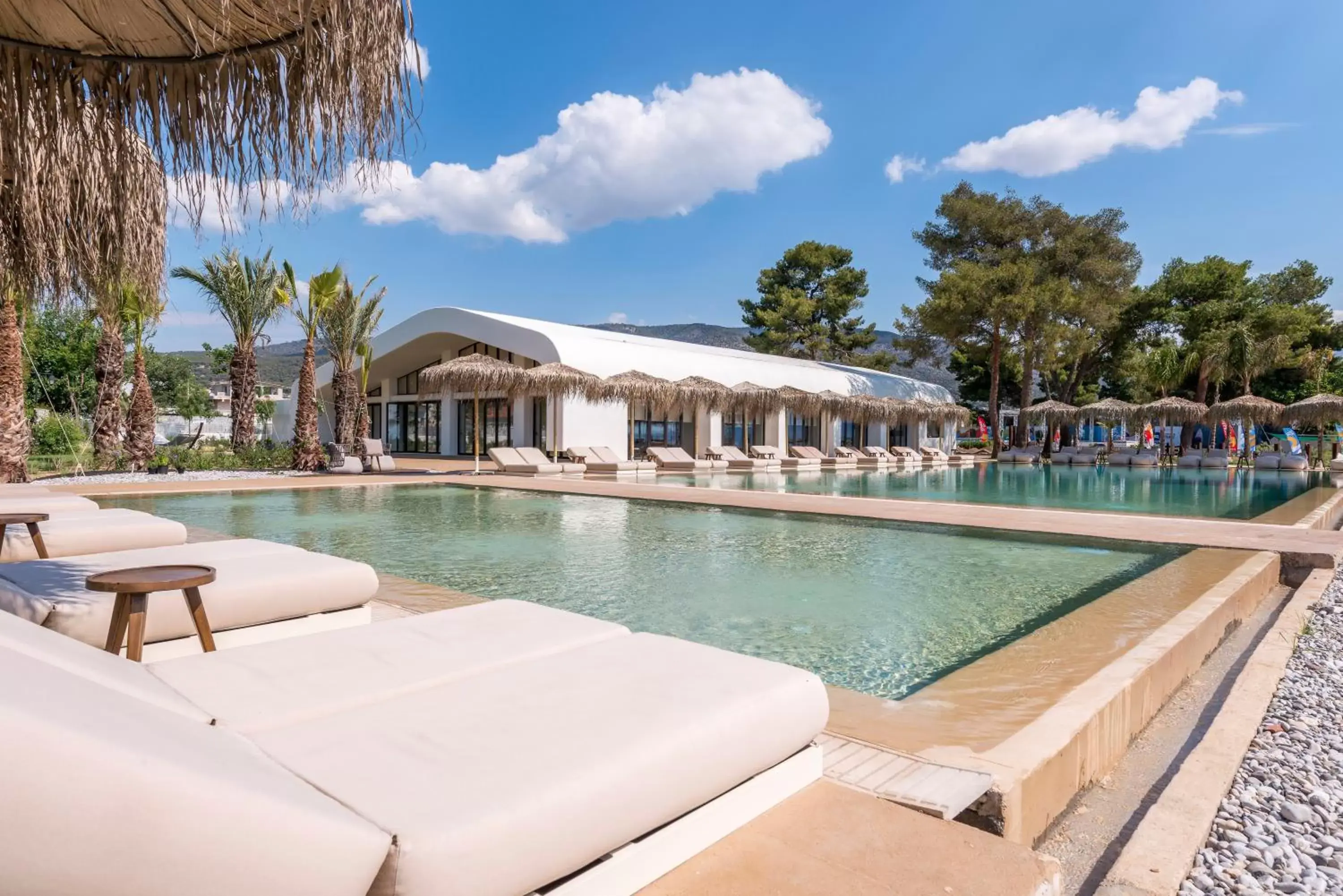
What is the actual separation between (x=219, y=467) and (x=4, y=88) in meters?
14.8

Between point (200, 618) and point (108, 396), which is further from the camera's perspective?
point (108, 396)

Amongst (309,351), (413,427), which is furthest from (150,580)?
(413,427)

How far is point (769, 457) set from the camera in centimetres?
2275

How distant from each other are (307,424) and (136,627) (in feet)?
50.3

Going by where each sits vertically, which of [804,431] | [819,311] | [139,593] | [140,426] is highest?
[819,311]

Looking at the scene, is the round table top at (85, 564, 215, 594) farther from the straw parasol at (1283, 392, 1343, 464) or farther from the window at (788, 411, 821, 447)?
the straw parasol at (1283, 392, 1343, 464)

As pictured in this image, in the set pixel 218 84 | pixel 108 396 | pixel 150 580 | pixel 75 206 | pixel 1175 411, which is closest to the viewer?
pixel 150 580

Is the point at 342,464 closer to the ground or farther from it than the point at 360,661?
closer to the ground

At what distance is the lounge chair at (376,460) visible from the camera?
16.8m

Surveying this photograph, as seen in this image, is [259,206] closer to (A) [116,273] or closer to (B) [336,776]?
(B) [336,776]

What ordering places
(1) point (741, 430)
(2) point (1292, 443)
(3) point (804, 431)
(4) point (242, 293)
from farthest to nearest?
1. (3) point (804, 431)
2. (1) point (741, 430)
3. (2) point (1292, 443)
4. (4) point (242, 293)

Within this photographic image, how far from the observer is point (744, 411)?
23953 mm

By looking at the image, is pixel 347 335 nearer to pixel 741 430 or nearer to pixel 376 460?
pixel 376 460

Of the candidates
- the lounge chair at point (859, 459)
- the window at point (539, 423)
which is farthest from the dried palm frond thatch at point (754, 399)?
the window at point (539, 423)
